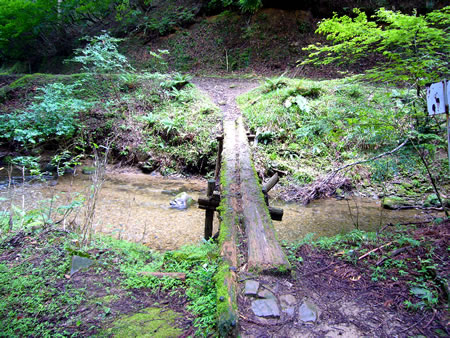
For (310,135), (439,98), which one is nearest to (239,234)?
(439,98)

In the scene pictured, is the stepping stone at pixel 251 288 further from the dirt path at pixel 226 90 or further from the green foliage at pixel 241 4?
the green foliage at pixel 241 4

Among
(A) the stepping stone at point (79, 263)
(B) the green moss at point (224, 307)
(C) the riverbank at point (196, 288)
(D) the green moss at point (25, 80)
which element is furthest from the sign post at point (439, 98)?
(D) the green moss at point (25, 80)

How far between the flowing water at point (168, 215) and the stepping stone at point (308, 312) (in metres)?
2.84

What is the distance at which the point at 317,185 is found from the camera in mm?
6738

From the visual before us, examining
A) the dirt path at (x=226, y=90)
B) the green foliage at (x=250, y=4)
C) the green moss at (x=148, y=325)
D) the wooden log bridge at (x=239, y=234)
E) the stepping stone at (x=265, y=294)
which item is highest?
the green foliage at (x=250, y=4)

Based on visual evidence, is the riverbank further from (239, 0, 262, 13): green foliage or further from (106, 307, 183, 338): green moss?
(239, 0, 262, 13): green foliage

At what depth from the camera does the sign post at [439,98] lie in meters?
2.90

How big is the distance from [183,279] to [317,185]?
16.4ft

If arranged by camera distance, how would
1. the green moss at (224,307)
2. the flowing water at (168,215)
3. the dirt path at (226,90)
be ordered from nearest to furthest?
1. the green moss at (224,307)
2. the flowing water at (168,215)
3. the dirt path at (226,90)

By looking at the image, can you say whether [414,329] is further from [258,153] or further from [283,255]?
[258,153]

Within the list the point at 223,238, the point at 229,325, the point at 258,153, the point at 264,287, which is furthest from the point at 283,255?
the point at 258,153

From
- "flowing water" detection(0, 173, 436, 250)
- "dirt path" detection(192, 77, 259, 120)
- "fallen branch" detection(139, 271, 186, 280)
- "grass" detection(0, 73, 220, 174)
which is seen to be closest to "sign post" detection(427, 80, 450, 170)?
"flowing water" detection(0, 173, 436, 250)

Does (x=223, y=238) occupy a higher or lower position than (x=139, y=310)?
higher

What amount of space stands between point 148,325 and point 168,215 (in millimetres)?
3863
